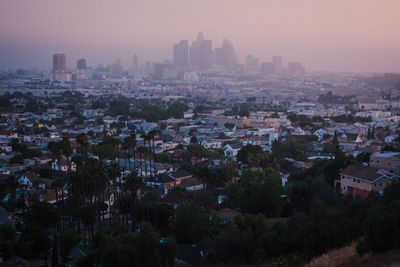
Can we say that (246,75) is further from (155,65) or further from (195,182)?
(195,182)

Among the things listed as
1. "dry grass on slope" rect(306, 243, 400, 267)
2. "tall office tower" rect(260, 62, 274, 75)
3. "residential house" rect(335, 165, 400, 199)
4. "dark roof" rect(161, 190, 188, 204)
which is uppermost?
"tall office tower" rect(260, 62, 274, 75)

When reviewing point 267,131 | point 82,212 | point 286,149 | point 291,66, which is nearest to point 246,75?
point 291,66

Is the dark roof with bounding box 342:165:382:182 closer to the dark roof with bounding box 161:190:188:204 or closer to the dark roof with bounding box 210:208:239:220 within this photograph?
the dark roof with bounding box 210:208:239:220

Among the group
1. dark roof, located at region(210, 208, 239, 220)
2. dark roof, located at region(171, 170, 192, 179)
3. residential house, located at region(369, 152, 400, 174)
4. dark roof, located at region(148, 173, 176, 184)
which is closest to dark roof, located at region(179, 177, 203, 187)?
dark roof, located at region(148, 173, 176, 184)

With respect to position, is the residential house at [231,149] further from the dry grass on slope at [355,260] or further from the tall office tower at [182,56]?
the tall office tower at [182,56]

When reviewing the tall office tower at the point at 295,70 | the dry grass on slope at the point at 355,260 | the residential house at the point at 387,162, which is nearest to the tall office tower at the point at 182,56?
the tall office tower at the point at 295,70

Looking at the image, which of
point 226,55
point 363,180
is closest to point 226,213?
point 363,180

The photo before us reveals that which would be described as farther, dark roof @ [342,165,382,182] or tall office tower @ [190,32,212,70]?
tall office tower @ [190,32,212,70]
